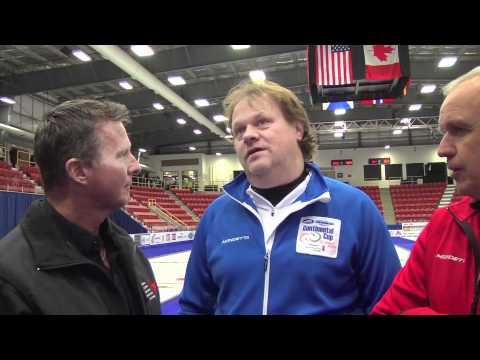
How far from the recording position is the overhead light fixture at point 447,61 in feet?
47.3

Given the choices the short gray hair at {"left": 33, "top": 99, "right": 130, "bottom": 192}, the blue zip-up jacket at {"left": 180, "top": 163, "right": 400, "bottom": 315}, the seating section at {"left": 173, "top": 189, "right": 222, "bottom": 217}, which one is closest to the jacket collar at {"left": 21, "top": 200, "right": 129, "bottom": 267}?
the short gray hair at {"left": 33, "top": 99, "right": 130, "bottom": 192}

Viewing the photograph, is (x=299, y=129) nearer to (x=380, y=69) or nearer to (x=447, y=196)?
(x=380, y=69)

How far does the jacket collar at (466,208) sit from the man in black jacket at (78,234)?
1.31 m

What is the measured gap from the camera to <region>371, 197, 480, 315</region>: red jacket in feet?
3.87

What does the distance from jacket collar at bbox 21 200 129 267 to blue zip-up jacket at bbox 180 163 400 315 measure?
0.58 meters

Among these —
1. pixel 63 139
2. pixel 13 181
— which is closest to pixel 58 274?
pixel 63 139

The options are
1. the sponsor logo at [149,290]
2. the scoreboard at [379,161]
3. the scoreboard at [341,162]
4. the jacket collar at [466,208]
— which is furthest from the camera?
the scoreboard at [341,162]

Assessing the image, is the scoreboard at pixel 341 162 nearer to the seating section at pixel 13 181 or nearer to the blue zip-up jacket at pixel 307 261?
the seating section at pixel 13 181

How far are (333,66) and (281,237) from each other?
5012 mm

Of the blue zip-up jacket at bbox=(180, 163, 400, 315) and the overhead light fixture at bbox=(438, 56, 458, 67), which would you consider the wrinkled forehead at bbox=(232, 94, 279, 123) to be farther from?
the overhead light fixture at bbox=(438, 56, 458, 67)

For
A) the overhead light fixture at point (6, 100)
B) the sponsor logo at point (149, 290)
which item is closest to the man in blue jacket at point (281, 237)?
the sponsor logo at point (149, 290)

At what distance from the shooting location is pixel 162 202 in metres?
24.0
